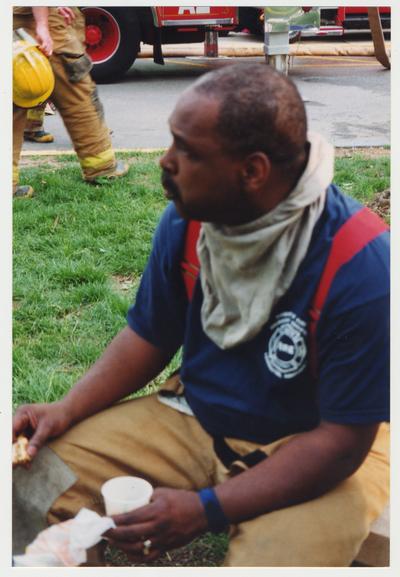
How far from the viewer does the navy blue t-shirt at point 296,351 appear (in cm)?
181

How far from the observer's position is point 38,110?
685 cm

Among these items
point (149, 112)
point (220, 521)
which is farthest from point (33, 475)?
point (149, 112)

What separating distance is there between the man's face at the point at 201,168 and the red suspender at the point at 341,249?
8.6 inches

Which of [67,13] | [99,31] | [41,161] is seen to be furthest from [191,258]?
[99,31]

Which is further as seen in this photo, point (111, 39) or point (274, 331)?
point (111, 39)

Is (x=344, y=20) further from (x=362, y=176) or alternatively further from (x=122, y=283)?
(x=122, y=283)

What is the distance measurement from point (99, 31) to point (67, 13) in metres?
4.67

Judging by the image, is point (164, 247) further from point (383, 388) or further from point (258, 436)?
point (383, 388)

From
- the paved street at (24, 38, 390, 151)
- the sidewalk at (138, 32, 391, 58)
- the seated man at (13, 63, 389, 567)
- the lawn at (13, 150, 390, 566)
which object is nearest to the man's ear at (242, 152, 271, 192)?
the seated man at (13, 63, 389, 567)

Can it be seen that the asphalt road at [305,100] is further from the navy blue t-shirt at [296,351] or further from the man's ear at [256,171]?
the man's ear at [256,171]

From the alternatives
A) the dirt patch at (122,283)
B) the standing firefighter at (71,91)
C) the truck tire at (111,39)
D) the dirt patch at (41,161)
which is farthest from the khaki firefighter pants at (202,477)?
the truck tire at (111,39)

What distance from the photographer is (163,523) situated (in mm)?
1854

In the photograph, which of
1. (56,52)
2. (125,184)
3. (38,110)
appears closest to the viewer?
(56,52)

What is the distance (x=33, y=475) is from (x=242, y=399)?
589 millimetres
